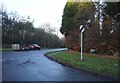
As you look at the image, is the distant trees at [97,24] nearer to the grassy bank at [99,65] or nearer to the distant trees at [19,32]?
the grassy bank at [99,65]

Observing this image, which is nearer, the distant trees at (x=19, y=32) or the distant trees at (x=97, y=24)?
the distant trees at (x=97, y=24)

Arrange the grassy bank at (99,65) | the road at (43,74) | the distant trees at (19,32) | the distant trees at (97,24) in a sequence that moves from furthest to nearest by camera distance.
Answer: the distant trees at (19,32), the distant trees at (97,24), the grassy bank at (99,65), the road at (43,74)

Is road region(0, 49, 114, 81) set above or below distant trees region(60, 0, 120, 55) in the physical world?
below

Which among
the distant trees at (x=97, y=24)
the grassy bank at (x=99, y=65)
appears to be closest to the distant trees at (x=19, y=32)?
the distant trees at (x=97, y=24)

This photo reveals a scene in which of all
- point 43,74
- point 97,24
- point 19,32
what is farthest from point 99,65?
point 19,32

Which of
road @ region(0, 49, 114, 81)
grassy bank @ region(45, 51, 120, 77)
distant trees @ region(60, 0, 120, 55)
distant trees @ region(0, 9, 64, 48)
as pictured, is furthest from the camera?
distant trees @ region(0, 9, 64, 48)

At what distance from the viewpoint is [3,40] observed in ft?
220

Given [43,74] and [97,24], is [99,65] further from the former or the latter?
[97,24]

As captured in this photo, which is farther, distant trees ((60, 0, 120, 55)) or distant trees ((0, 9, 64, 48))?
distant trees ((0, 9, 64, 48))

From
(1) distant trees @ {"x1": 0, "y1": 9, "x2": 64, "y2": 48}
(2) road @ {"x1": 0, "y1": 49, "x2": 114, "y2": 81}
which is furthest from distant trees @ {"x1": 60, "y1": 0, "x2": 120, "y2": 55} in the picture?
(1) distant trees @ {"x1": 0, "y1": 9, "x2": 64, "y2": 48}

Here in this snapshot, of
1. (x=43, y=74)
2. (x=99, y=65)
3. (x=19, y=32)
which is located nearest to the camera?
(x=43, y=74)

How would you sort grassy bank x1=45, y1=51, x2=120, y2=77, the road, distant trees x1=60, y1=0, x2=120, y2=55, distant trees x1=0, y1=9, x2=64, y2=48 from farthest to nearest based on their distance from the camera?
distant trees x1=0, y1=9, x2=64, y2=48 → distant trees x1=60, y1=0, x2=120, y2=55 → grassy bank x1=45, y1=51, x2=120, y2=77 → the road

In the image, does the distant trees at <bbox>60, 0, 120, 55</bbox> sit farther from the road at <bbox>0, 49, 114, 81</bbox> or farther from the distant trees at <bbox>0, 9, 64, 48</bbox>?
the distant trees at <bbox>0, 9, 64, 48</bbox>

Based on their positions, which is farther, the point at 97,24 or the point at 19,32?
the point at 19,32
